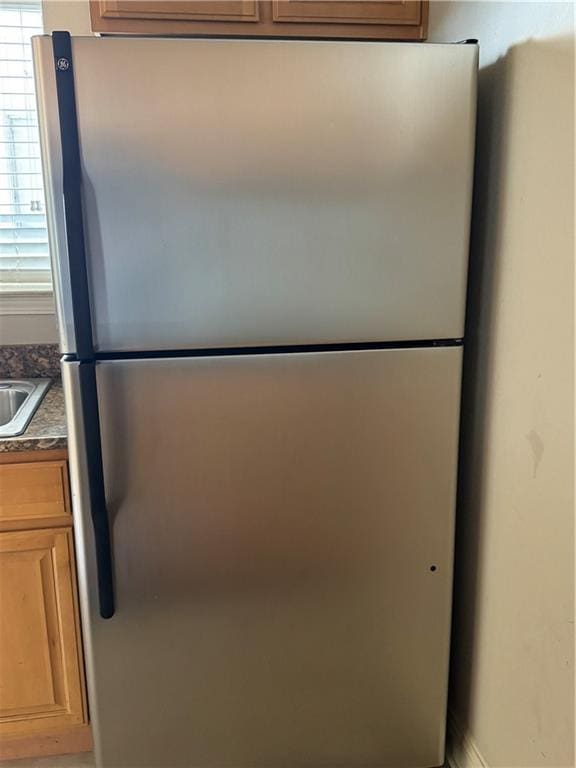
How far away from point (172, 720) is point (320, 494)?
600 mm

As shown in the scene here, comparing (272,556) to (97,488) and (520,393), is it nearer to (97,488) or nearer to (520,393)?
(97,488)

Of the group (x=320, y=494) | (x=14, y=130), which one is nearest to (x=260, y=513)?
(x=320, y=494)

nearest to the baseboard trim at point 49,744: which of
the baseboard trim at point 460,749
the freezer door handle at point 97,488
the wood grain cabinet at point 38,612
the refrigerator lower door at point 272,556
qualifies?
the wood grain cabinet at point 38,612

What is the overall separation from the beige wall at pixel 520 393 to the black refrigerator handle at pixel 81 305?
0.79 metres

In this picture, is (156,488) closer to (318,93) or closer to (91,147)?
(91,147)

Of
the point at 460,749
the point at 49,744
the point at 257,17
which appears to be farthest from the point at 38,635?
the point at 257,17

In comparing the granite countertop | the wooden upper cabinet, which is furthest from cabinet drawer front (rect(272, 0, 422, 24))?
the granite countertop

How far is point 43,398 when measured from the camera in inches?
69.7

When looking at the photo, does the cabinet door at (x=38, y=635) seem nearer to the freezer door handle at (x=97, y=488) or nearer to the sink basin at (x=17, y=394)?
the freezer door handle at (x=97, y=488)

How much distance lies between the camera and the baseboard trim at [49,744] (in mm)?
1670

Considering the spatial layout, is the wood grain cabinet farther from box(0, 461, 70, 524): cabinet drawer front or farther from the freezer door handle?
the freezer door handle

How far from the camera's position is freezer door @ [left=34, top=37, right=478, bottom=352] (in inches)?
45.4

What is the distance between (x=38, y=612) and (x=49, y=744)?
42 cm

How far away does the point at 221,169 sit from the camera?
3.91 ft
